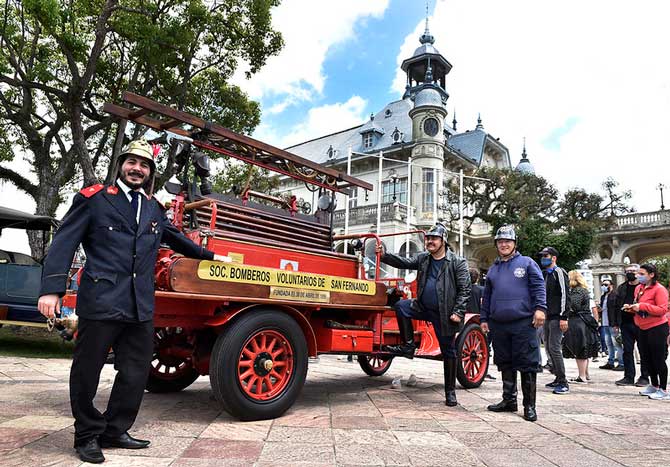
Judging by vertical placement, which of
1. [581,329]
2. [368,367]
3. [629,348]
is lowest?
[368,367]

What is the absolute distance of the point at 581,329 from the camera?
7.88 meters

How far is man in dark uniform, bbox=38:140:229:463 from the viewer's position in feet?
10.5

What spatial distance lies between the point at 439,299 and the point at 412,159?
28921mm

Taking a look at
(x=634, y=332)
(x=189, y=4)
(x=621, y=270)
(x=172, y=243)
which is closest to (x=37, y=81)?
(x=189, y=4)

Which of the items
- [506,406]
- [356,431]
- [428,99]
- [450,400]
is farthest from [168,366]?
[428,99]

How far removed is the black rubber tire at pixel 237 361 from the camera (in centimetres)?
406

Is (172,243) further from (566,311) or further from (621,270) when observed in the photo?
(621,270)

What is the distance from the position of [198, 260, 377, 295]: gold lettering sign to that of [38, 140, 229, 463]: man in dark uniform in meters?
0.57

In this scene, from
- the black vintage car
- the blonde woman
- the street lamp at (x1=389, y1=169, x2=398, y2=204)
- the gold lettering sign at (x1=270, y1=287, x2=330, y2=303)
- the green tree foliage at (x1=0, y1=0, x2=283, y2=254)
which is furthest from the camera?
the street lamp at (x1=389, y1=169, x2=398, y2=204)

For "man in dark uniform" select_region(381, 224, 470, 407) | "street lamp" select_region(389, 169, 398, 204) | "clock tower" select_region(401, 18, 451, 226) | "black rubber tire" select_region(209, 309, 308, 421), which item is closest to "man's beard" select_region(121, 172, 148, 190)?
"black rubber tire" select_region(209, 309, 308, 421)

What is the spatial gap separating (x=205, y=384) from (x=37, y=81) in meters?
11.4

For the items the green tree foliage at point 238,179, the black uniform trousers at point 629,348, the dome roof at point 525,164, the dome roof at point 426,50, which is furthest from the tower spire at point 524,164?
the black uniform trousers at point 629,348

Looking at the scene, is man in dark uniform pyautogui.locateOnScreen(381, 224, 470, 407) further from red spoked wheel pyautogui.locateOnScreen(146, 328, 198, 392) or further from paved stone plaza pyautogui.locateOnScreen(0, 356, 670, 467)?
red spoked wheel pyautogui.locateOnScreen(146, 328, 198, 392)

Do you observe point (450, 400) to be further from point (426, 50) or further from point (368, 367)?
point (426, 50)
